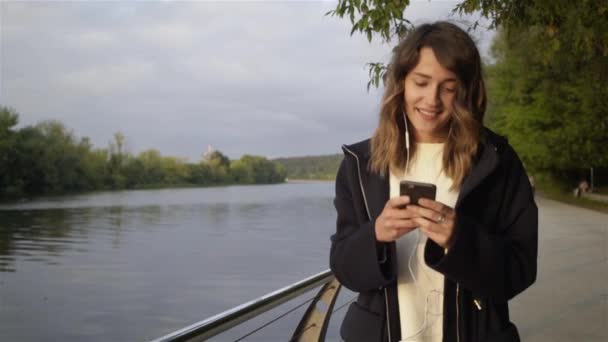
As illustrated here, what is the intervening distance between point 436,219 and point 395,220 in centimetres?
8

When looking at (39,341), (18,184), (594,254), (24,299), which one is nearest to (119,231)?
(18,184)

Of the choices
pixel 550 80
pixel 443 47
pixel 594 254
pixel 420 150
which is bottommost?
pixel 594 254

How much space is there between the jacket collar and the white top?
4 centimetres

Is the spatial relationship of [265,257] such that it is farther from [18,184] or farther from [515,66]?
[18,184]

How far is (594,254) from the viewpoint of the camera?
11.1 metres

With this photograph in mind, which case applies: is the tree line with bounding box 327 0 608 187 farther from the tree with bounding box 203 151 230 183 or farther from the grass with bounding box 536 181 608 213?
the tree with bounding box 203 151 230 183

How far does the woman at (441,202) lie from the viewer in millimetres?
1281

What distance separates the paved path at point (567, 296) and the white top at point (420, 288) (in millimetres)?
4538

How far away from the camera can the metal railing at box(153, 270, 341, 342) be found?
1568 mm

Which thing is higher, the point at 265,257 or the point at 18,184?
the point at 18,184

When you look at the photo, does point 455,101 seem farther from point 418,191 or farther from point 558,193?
point 558,193

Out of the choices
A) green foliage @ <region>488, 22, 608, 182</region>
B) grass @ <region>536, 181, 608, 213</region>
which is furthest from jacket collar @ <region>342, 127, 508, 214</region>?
grass @ <region>536, 181, 608, 213</region>

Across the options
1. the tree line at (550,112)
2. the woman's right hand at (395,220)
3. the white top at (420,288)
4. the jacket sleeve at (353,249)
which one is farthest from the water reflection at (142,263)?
the tree line at (550,112)

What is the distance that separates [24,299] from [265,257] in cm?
1059
